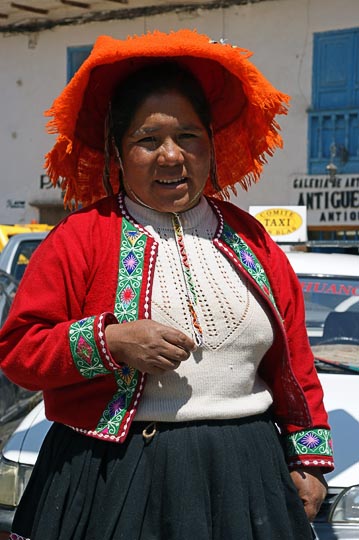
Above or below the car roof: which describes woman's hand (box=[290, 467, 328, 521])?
below

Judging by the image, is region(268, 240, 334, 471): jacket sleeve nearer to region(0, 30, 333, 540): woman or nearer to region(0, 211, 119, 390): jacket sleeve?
region(0, 30, 333, 540): woman

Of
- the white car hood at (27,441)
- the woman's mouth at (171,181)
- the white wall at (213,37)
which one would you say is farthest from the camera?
the white wall at (213,37)

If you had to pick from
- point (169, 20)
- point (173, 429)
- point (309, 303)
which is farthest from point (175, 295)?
point (169, 20)

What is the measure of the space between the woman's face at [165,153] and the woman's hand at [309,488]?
69cm

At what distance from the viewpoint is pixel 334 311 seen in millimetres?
3674

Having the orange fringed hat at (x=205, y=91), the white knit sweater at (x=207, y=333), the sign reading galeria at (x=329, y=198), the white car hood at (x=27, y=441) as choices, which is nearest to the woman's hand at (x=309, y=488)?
the white knit sweater at (x=207, y=333)

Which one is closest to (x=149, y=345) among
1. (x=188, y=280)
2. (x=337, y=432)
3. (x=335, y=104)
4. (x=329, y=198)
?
(x=188, y=280)

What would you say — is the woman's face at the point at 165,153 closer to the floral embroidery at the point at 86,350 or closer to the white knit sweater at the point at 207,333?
the white knit sweater at the point at 207,333

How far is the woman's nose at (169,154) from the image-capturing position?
1857mm

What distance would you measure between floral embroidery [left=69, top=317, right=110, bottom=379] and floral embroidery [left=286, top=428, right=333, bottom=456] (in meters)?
0.52

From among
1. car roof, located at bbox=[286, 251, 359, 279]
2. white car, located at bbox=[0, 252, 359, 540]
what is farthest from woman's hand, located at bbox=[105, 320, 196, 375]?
car roof, located at bbox=[286, 251, 359, 279]

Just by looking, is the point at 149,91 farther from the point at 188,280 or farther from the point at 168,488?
the point at 168,488

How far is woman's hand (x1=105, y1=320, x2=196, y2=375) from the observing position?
5.46 feet

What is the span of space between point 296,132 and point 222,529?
11348 millimetres
